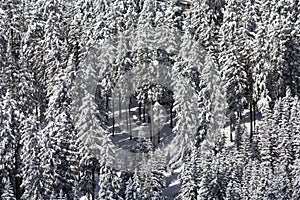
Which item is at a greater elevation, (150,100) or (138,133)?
(150,100)

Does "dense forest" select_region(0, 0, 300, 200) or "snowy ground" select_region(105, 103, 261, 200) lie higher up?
"dense forest" select_region(0, 0, 300, 200)

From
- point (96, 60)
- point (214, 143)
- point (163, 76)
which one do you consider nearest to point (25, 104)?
point (96, 60)

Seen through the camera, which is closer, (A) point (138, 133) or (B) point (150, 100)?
(B) point (150, 100)

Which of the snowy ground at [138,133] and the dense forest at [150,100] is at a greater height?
the dense forest at [150,100]

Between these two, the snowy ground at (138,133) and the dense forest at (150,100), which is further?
the snowy ground at (138,133)

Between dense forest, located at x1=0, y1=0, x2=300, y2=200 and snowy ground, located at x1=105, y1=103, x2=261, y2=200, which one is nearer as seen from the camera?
dense forest, located at x1=0, y1=0, x2=300, y2=200

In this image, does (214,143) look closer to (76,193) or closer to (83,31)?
(76,193)

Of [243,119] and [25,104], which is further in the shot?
[243,119]

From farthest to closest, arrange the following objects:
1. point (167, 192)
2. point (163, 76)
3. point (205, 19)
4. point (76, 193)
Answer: point (205, 19) → point (163, 76) → point (167, 192) → point (76, 193)
